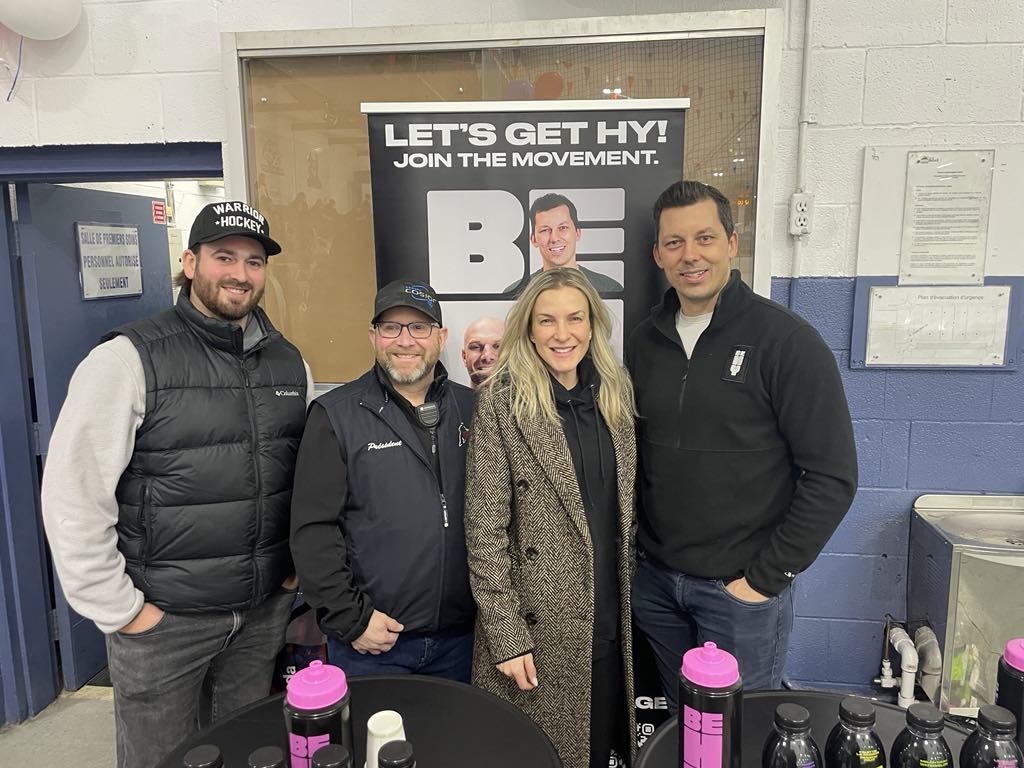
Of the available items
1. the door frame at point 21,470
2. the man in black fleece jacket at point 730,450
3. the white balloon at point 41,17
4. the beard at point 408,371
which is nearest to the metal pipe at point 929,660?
the man in black fleece jacket at point 730,450

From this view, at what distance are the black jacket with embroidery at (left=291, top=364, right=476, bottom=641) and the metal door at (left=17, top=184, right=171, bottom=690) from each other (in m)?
1.65

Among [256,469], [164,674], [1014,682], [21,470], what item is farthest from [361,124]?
[1014,682]

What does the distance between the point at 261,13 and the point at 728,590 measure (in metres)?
2.14

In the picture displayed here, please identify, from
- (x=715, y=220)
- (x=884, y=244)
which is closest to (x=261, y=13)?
(x=715, y=220)

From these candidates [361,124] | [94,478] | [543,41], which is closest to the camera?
[94,478]

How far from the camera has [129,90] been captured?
7.39ft

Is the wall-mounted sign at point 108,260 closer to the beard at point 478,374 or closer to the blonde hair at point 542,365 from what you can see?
the beard at point 478,374

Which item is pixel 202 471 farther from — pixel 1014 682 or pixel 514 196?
pixel 1014 682

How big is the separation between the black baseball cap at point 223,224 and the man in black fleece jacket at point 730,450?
1011 mm

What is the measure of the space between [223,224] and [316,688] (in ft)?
3.76

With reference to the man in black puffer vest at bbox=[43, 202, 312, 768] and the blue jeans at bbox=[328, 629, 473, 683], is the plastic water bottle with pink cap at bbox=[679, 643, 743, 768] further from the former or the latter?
the man in black puffer vest at bbox=[43, 202, 312, 768]

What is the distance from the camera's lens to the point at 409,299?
163 cm

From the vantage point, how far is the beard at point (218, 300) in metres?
1.67

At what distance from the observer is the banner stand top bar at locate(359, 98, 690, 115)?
2.01 meters
